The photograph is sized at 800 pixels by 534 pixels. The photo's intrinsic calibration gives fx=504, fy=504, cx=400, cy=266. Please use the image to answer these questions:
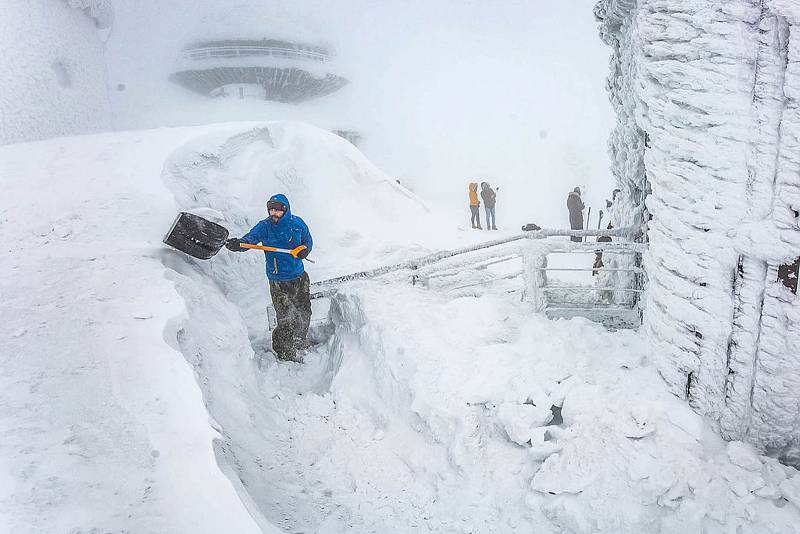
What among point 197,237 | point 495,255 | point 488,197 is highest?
point 197,237

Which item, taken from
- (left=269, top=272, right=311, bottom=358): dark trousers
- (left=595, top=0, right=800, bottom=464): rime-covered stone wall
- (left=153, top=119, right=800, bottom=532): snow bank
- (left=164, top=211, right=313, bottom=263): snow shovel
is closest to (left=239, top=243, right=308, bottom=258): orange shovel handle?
(left=164, top=211, right=313, bottom=263): snow shovel

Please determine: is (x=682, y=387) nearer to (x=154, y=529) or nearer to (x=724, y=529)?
(x=724, y=529)

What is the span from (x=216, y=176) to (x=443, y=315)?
3.55 meters

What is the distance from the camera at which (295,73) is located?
93.4ft

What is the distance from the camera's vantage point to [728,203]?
10.9 ft

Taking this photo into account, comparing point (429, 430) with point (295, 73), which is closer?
point (429, 430)

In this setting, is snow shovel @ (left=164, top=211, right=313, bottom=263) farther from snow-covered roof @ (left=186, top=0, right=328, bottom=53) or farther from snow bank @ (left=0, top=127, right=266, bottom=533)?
snow-covered roof @ (left=186, top=0, right=328, bottom=53)

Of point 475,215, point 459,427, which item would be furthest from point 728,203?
point 475,215

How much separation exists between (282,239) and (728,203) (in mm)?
3633

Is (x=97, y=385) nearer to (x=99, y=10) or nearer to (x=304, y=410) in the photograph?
(x=304, y=410)

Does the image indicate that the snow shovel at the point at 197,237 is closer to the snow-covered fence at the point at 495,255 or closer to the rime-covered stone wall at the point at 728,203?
the snow-covered fence at the point at 495,255

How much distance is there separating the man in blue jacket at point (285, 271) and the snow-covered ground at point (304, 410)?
12.0 inches

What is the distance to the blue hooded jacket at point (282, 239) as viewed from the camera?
15.7 feet

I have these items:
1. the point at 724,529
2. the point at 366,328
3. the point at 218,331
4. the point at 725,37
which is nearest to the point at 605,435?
the point at 724,529
